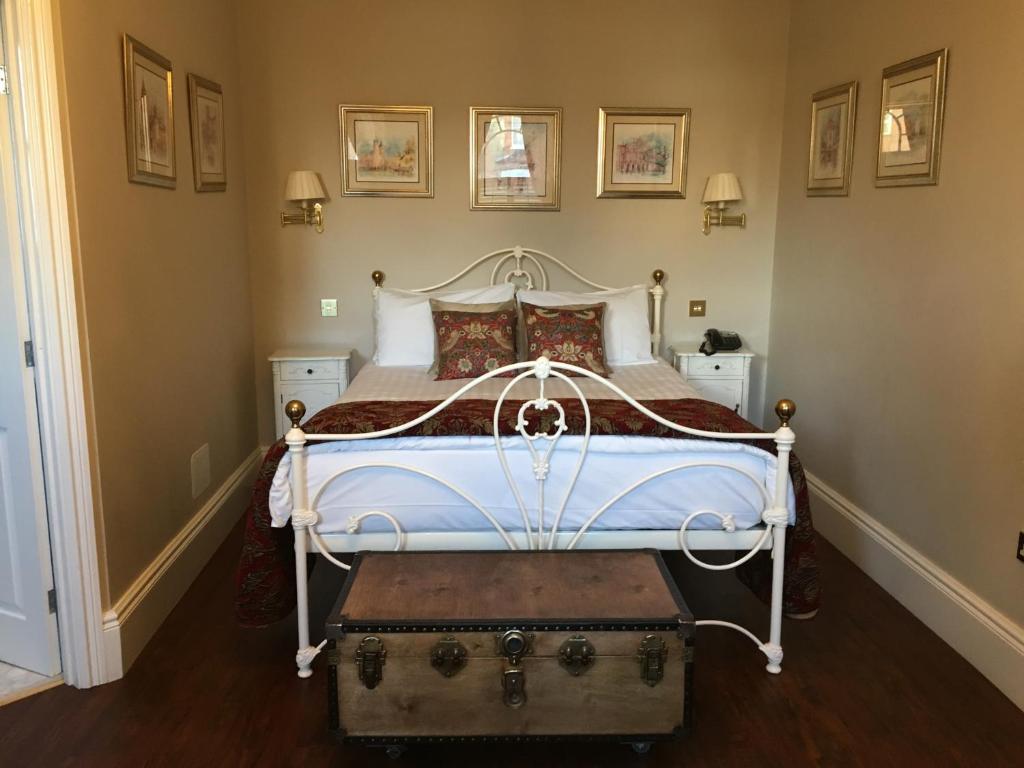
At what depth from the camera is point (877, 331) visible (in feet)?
11.3

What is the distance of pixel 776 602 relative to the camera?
2.67 m

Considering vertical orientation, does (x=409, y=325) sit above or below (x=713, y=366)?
above

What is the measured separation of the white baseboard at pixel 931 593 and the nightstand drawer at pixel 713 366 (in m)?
0.79

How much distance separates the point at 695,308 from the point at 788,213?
26.9 inches

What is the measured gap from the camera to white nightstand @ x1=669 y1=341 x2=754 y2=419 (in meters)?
4.43

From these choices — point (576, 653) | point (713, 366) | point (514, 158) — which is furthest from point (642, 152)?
point (576, 653)

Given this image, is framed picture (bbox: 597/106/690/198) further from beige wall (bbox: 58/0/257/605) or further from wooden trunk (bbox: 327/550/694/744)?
wooden trunk (bbox: 327/550/694/744)

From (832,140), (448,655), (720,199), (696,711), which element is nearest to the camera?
(448,655)

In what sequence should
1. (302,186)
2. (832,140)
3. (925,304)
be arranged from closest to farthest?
1. (925,304)
2. (832,140)
3. (302,186)

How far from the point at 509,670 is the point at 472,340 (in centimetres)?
199

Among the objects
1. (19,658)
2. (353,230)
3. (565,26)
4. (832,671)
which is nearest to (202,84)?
(353,230)

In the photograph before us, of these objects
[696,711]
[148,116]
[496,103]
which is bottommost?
[696,711]

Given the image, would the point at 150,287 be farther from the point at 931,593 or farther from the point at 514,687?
the point at 931,593

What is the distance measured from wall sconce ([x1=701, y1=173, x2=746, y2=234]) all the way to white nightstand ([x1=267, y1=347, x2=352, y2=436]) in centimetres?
204
